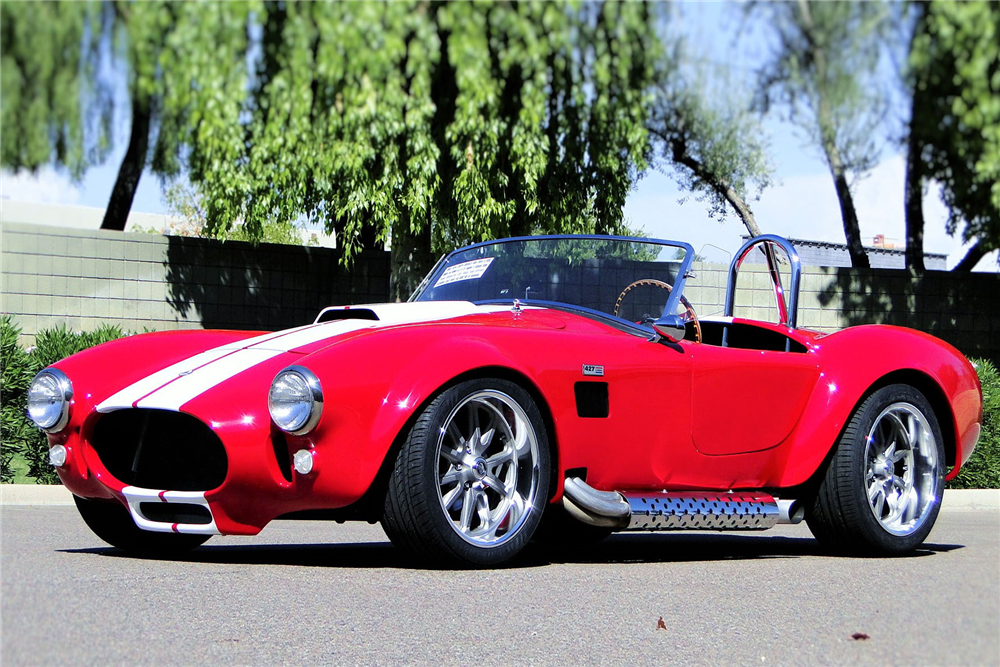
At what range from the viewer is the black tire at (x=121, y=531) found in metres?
5.01

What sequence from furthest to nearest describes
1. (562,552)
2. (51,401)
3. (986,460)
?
(986,460) → (562,552) → (51,401)

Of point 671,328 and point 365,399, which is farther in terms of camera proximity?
point 671,328

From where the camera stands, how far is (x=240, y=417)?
4.12 meters

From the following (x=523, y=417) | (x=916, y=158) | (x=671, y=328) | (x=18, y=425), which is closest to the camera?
(x=916, y=158)

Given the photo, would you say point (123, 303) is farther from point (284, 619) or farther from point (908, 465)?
point (284, 619)

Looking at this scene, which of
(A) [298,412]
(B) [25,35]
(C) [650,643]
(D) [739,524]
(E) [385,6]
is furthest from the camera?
(D) [739,524]

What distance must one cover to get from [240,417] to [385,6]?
Answer: 173cm

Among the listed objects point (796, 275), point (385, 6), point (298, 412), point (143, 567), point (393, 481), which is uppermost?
point (385, 6)

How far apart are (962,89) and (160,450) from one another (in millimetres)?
3426

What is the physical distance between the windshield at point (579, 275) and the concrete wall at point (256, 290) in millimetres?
7971

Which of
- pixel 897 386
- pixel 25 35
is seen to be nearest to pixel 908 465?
pixel 897 386

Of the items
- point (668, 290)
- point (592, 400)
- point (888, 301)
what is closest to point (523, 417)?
point (592, 400)

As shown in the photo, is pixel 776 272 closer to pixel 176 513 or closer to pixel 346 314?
pixel 346 314

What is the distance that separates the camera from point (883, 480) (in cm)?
555
